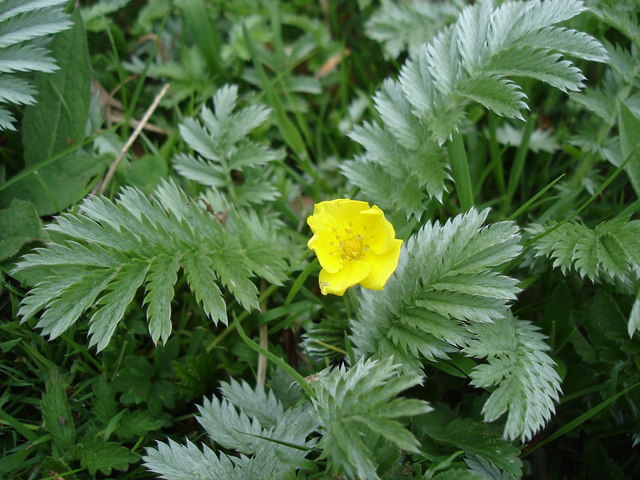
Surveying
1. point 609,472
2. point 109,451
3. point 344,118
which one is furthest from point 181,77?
point 609,472

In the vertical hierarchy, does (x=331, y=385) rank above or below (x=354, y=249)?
below

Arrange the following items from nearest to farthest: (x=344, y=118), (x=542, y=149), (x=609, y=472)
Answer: (x=609, y=472) → (x=542, y=149) → (x=344, y=118)

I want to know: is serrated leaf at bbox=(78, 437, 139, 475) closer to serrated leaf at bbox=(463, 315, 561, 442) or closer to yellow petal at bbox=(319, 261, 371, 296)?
yellow petal at bbox=(319, 261, 371, 296)

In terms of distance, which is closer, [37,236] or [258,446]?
[258,446]

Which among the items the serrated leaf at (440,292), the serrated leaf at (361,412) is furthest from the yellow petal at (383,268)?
the serrated leaf at (361,412)

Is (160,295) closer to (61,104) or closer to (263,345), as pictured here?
(263,345)

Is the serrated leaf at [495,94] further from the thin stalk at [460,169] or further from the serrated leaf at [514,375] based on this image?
the serrated leaf at [514,375]

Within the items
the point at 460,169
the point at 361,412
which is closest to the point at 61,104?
the point at 460,169

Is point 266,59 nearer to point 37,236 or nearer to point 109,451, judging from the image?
point 37,236
